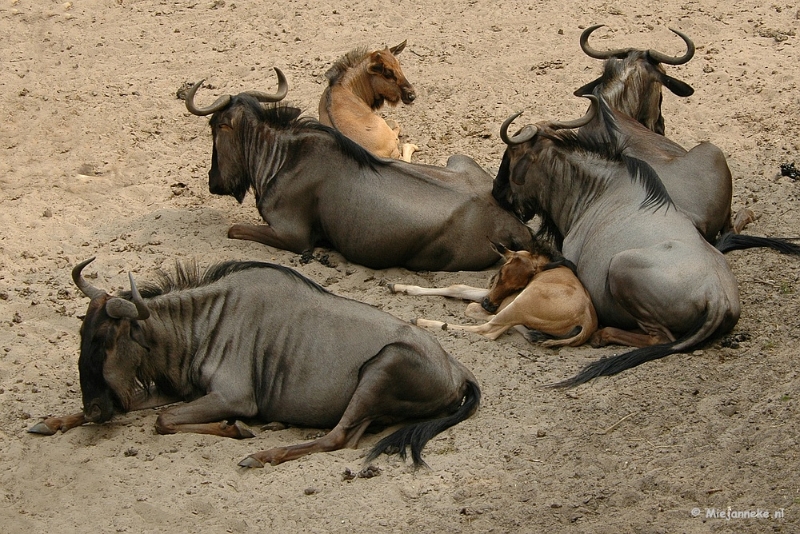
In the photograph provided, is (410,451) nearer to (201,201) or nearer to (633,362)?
(633,362)

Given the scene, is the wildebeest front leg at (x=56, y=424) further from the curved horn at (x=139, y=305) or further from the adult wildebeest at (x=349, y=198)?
the adult wildebeest at (x=349, y=198)

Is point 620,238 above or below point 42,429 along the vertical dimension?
above

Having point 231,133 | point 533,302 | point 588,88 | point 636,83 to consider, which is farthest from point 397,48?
point 533,302

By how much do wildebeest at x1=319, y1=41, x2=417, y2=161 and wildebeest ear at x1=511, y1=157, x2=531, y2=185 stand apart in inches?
83.9

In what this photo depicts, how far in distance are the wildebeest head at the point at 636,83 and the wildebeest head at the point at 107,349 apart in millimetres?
5882

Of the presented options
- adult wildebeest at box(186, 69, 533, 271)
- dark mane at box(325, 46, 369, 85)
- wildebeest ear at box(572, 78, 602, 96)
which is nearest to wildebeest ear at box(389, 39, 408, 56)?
dark mane at box(325, 46, 369, 85)

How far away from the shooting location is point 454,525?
21.7 ft

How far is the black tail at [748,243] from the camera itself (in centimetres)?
1035

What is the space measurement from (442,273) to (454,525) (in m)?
4.34

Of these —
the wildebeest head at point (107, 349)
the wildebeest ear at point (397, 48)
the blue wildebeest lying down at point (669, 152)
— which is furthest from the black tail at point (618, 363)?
the wildebeest ear at point (397, 48)

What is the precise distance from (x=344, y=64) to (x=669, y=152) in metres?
4.20

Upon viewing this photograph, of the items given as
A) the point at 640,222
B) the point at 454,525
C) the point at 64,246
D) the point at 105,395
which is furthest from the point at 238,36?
the point at 454,525

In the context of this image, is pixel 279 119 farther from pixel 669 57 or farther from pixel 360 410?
pixel 360 410

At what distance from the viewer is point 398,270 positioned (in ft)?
35.7
